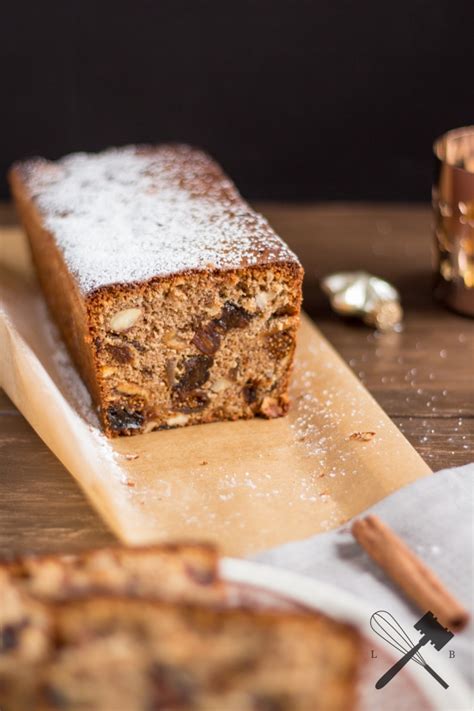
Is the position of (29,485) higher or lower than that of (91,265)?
lower

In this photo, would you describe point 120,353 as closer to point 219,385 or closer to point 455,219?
point 219,385

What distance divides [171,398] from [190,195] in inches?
20.7

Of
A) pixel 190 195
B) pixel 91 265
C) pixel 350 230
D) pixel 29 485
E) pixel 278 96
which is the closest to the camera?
pixel 29 485

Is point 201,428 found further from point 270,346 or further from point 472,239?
point 472,239

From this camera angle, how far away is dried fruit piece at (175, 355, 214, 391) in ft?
6.33

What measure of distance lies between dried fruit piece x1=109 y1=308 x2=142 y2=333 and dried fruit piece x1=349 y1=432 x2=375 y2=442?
0.48 m

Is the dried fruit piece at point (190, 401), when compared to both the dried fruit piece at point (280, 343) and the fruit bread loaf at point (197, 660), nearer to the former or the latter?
the dried fruit piece at point (280, 343)

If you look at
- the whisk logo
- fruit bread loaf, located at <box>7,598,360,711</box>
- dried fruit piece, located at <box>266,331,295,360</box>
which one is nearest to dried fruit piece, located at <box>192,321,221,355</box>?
dried fruit piece, located at <box>266,331,295,360</box>

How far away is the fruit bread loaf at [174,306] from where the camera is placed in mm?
1846

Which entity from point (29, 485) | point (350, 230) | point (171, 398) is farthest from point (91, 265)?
point (350, 230)

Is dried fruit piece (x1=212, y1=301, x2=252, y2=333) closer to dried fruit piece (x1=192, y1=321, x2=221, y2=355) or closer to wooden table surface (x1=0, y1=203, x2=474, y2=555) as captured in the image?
dried fruit piece (x1=192, y1=321, x2=221, y2=355)

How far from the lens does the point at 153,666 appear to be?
1.00m

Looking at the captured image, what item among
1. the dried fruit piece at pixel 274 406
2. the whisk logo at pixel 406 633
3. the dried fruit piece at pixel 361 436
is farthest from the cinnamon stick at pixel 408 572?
the dried fruit piece at pixel 274 406

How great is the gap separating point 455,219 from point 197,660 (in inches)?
60.8
